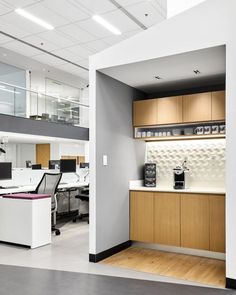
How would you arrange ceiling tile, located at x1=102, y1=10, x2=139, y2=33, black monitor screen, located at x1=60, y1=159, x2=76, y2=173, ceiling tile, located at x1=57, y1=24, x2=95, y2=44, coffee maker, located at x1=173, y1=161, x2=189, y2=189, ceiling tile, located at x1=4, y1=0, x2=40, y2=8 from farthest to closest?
black monitor screen, located at x1=60, y1=159, x2=76, y2=173 < ceiling tile, located at x1=57, y1=24, x2=95, y2=44 < ceiling tile, located at x1=102, y1=10, x2=139, y2=33 < ceiling tile, located at x1=4, y1=0, x2=40, y2=8 < coffee maker, located at x1=173, y1=161, x2=189, y2=189

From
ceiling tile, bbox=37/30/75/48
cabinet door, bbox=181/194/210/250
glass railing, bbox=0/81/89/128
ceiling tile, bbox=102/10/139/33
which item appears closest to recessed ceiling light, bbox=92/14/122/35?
ceiling tile, bbox=102/10/139/33

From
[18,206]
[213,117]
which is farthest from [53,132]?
[213,117]

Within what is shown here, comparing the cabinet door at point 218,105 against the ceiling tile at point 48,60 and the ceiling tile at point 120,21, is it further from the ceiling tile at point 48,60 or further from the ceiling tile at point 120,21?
the ceiling tile at point 48,60

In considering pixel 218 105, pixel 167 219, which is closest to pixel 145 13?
pixel 218 105

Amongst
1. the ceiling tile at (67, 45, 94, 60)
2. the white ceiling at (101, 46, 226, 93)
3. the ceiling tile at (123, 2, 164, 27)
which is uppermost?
the ceiling tile at (123, 2, 164, 27)

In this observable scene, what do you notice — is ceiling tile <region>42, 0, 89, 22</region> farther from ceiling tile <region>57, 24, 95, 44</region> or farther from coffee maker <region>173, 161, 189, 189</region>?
coffee maker <region>173, 161, 189, 189</region>

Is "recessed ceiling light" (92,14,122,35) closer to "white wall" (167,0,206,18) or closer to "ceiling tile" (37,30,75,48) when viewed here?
"ceiling tile" (37,30,75,48)

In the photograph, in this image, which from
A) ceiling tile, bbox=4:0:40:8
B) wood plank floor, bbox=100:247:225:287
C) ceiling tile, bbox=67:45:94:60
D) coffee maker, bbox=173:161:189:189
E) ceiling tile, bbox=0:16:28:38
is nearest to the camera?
wood plank floor, bbox=100:247:225:287

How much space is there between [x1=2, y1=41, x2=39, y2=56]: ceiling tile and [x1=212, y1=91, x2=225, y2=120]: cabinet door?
6198 millimetres

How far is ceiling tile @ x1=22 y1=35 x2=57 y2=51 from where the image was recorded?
8.32 metres

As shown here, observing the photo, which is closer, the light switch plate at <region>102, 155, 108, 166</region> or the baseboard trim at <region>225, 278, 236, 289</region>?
the baseboard trim at <region>225, 278, 236, 289</region>

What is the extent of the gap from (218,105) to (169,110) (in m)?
0.72

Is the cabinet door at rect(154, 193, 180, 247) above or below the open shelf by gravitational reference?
below

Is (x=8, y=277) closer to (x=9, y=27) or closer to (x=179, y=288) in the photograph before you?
(x=179, y=288)
